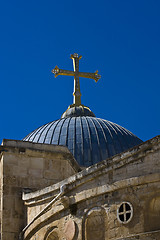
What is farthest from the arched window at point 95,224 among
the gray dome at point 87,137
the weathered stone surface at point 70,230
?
the gray dome at point 87,137

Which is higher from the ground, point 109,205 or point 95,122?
point 95,122

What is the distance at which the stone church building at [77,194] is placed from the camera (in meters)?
18.9

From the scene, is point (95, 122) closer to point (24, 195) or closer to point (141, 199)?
point (24, 195)

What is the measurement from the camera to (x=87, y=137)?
106 ft

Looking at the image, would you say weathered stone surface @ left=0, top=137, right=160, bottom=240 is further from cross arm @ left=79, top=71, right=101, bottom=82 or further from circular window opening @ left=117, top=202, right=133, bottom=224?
cross arm @ left=79, top=71, right=101, bottom=82

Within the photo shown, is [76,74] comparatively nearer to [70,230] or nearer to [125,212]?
[70,230]

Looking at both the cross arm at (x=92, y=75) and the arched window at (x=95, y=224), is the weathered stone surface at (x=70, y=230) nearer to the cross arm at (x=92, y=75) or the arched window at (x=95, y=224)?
the arched window at (x=95, y=224)

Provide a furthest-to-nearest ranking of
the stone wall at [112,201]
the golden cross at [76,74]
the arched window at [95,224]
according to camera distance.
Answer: the golden cross at [76,74]
the arched window at [95,224]
the stone wall at [112,201]

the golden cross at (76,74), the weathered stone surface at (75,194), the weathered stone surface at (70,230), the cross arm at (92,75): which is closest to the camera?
the weathered stone surface at (75,194)

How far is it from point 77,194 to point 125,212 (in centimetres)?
206

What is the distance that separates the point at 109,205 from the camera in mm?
19594

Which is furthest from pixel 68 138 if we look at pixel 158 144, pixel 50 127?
pixel 158 144

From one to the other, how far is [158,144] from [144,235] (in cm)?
265

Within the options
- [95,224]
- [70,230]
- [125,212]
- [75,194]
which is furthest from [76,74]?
[125,212]
